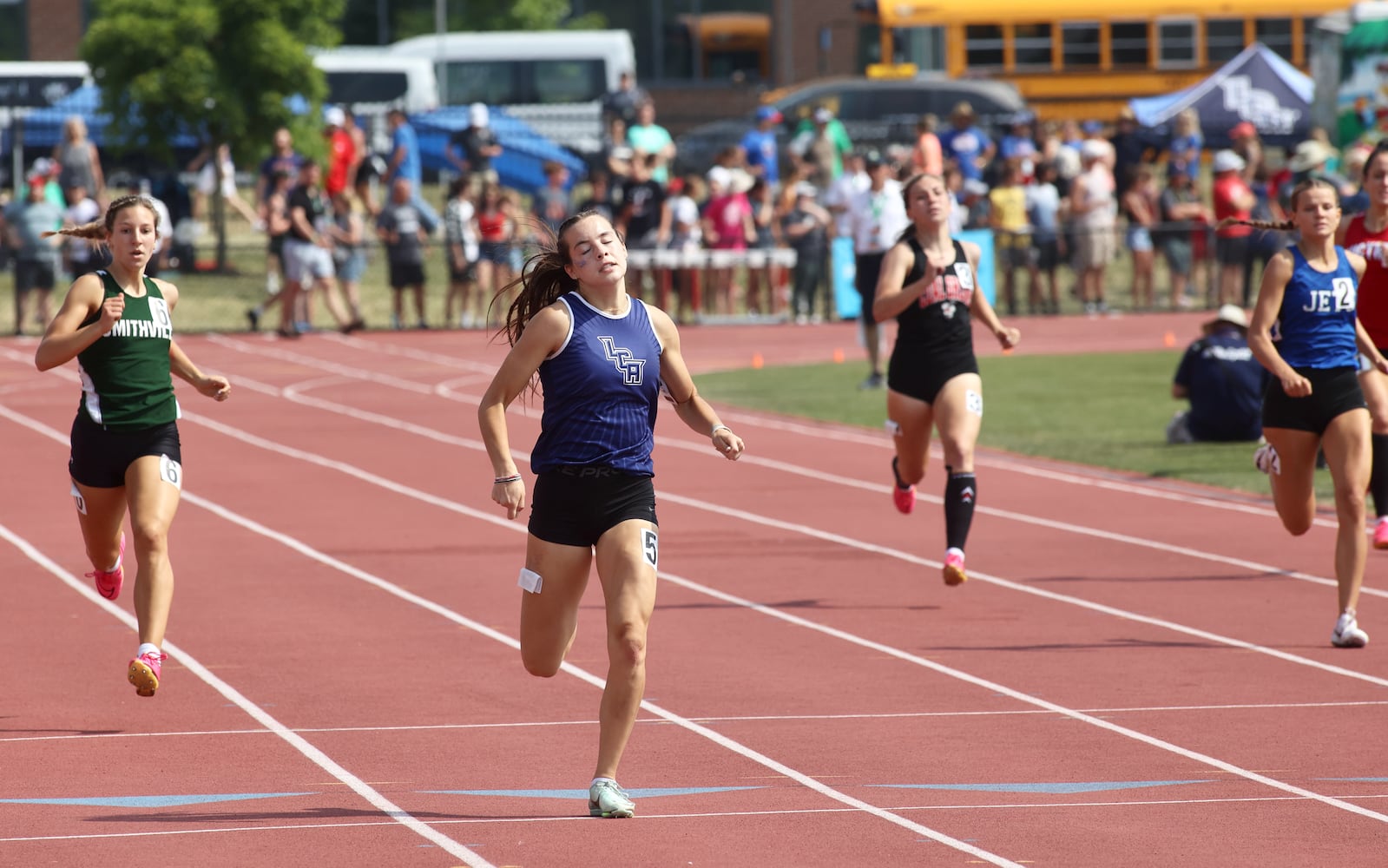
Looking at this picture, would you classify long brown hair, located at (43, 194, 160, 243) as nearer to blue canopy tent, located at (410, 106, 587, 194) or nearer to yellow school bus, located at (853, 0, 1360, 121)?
blue canopy tent, located at (410, 106, 587, 194)

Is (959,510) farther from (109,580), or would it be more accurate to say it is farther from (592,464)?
(592,464)

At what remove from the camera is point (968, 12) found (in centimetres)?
4012

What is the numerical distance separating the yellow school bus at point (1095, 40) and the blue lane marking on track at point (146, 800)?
3416 cm

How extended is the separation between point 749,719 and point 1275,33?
34999 mm

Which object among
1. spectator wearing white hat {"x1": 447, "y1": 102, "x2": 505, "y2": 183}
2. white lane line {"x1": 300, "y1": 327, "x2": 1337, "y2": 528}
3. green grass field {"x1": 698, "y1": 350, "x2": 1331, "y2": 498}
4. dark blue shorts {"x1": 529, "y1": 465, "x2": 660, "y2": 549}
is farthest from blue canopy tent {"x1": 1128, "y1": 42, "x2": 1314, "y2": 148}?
dark blue shorts {"x1": 529, "y1": 465, "x2": 660, "y2": 549}

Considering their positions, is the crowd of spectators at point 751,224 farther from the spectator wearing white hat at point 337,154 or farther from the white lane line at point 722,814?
the white lane line at point 722,814

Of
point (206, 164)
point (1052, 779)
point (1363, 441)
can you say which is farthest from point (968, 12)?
point (1052, 779)

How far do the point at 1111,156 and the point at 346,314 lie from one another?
10.9 m

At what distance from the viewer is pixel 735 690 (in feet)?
28.4

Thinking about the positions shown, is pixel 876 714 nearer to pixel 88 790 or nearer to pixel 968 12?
pixel 88 790

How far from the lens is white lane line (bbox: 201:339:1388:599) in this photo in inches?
456

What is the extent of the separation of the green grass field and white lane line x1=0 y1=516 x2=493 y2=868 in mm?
7329

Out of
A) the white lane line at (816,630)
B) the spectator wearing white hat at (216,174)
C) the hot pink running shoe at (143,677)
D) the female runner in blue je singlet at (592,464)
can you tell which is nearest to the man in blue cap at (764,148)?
the spectator wearing white hat at (216,174)

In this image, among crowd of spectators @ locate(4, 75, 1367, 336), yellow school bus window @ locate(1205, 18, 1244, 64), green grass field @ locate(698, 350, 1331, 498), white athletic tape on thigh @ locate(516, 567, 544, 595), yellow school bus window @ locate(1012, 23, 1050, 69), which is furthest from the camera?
yellow school bus window @ locate(1012, 23, 1050, 69)
